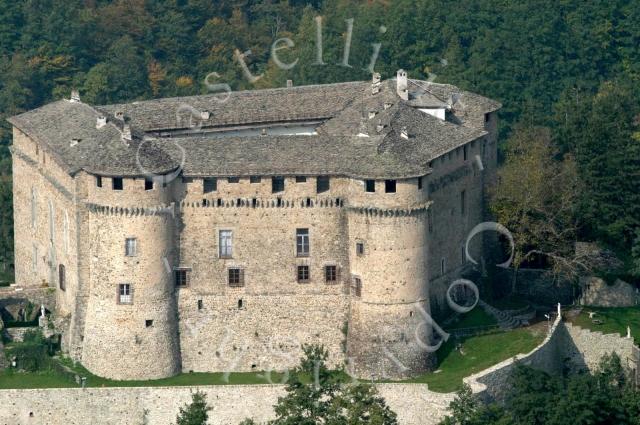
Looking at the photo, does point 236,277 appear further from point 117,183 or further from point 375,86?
point 375,86

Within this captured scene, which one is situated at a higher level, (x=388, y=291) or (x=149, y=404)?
(x=388, y=291)

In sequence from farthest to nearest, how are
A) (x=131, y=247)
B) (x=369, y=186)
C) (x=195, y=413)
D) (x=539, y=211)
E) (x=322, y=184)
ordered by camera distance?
(x=539, y=211) → (x=322, y=184) → (x=131, y=247) → (x=369, y=186) → (x=195, y=413)

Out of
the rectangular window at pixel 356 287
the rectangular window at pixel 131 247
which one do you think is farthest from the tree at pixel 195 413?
the rectangular window at pixel 356 287

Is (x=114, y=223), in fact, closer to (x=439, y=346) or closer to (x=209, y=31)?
(x=439, y=346)

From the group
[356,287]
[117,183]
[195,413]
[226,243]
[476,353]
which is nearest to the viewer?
[195,413]

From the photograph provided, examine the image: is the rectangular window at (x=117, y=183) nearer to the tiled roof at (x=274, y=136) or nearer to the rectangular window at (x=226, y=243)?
the tiled roof at (x=274, y=136)

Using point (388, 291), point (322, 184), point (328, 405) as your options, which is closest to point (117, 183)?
point (322, 184)

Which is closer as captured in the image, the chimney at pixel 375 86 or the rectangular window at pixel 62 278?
the rectangular window at pixel 62 278
